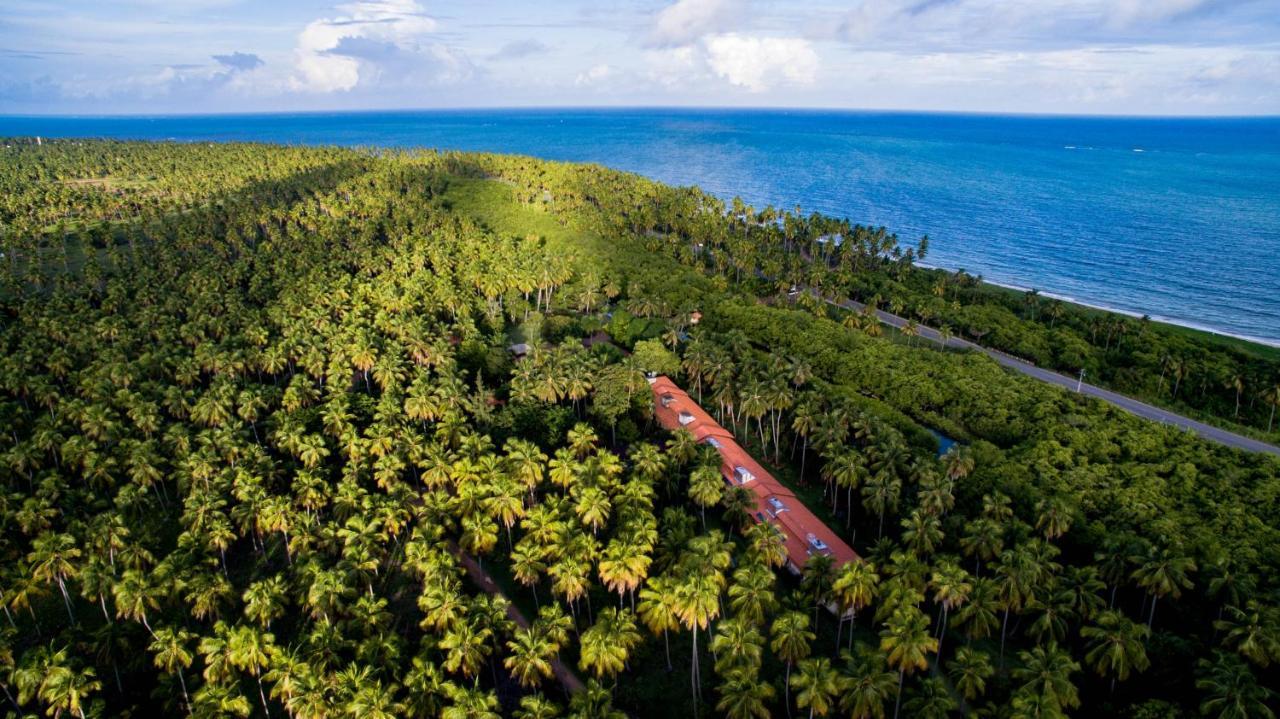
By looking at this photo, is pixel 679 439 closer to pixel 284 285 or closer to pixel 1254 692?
pixel 1254 692

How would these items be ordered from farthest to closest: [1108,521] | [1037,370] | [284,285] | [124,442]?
1. [284,285]
2. [1037,370]
3. [124,442]
4. [1108,521]

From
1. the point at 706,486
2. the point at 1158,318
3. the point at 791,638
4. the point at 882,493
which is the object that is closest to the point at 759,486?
the point at 706,486

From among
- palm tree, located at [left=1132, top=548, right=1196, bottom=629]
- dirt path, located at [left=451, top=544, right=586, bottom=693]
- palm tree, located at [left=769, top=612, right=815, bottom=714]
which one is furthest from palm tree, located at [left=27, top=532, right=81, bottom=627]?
palm tree, located at [left=1132, top=548, right=1196, bottom=629]

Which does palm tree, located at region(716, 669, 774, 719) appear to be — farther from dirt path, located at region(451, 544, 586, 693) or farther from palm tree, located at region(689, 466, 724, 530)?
palm tree, located at region(689, 466, 724, 530)

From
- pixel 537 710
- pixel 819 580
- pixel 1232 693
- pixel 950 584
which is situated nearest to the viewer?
pixel 1232 693

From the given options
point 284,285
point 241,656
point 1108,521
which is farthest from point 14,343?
point 1108,521

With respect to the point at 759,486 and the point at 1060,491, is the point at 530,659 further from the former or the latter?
the point at 1060,491

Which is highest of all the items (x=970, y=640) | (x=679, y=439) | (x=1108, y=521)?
(x=679, y=439)
